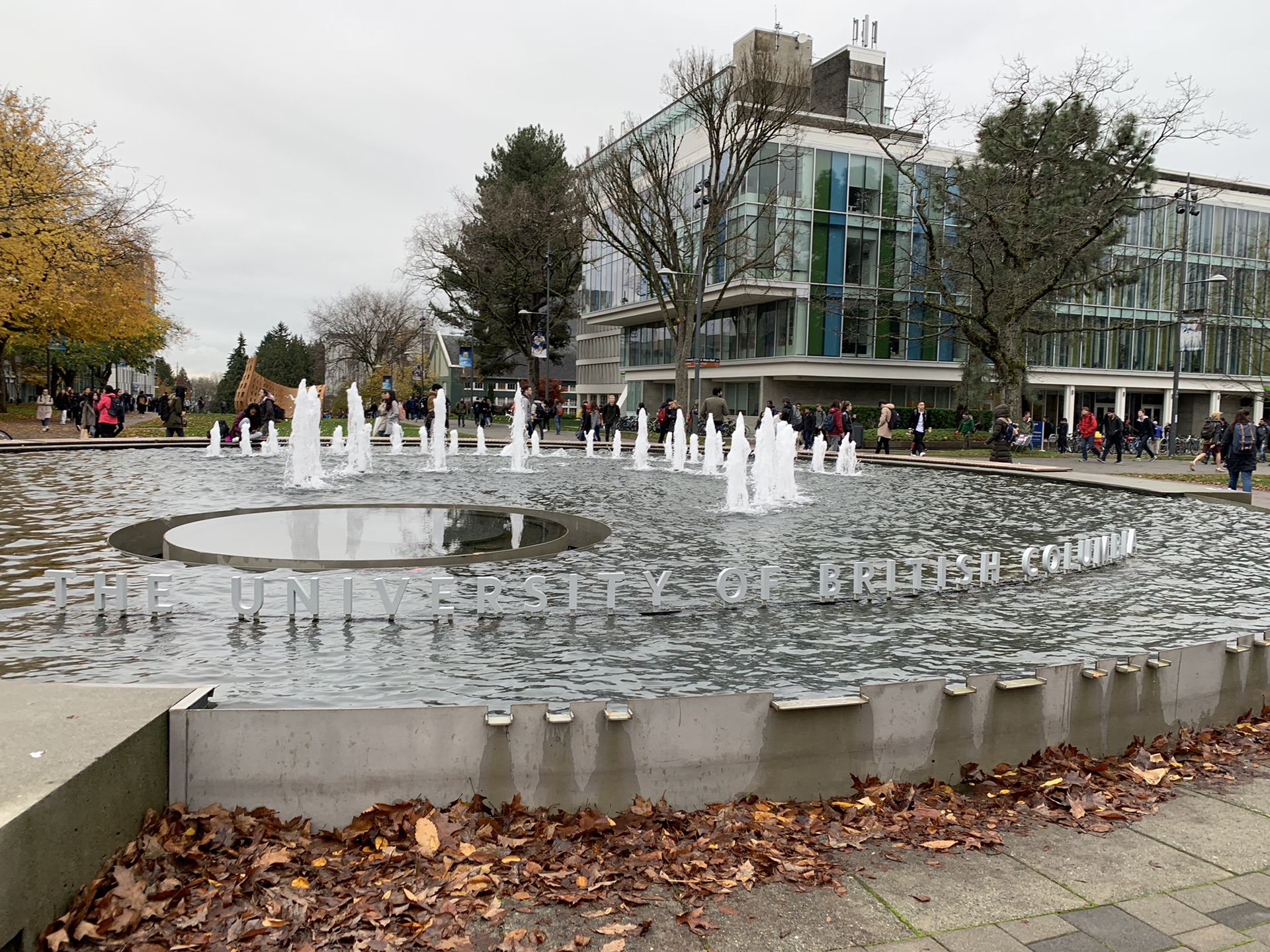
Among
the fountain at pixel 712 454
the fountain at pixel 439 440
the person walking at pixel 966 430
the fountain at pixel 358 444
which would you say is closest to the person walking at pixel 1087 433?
the person walking at pixel 966 430

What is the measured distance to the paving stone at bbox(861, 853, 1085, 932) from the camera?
11.1 feet

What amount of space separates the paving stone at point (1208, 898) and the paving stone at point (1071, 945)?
0.54 m

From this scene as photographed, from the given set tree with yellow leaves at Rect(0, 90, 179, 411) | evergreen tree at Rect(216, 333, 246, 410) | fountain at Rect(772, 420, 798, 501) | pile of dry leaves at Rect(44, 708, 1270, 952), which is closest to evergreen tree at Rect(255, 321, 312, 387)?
evergreen tree at Rect(216, 333, 246, 410)

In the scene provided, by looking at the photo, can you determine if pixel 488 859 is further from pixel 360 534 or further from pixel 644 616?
pixel 360 534

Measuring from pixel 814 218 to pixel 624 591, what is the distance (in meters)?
45.1

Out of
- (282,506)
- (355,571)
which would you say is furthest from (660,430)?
(355,571)

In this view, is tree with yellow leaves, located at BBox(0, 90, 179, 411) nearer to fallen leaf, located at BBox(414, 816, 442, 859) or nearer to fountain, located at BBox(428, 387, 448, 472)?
fountain, located at BBox(428, 387, 448, 472)

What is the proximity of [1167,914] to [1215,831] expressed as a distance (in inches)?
37.4

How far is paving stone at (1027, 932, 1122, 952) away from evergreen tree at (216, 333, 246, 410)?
380 ft

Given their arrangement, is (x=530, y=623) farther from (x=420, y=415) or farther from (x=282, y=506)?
(x=420, y=415)

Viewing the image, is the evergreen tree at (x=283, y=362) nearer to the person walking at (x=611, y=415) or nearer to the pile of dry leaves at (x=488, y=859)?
the person walking at (x=611, y=415)

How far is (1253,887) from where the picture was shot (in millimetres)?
3623

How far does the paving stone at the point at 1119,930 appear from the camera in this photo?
3201 mm

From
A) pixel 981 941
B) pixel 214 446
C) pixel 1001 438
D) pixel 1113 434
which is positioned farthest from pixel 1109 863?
pixel 1113 434
